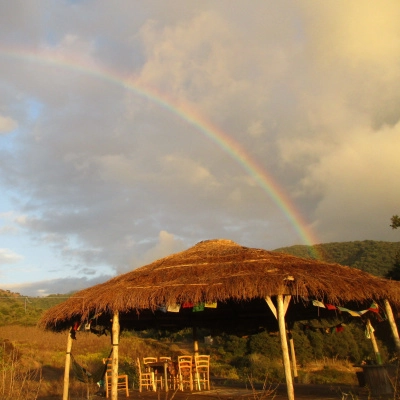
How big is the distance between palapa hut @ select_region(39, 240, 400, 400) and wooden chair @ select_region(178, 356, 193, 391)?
3.12m

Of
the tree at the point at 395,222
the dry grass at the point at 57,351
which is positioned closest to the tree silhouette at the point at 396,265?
the tree at the point at 395,222

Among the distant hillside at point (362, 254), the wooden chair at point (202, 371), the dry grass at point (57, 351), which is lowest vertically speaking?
the wooden chair at point (202, 371)

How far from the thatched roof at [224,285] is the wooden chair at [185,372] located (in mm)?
3325

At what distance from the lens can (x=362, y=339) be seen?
26.8m

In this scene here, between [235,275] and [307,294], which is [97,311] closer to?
[235,275]

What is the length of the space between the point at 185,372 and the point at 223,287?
496 centimetres

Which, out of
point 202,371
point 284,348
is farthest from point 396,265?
point 284,348

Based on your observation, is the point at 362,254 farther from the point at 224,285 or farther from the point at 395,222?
the point at 224,285

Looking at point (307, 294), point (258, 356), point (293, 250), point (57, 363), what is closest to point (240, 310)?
point (307, 294)

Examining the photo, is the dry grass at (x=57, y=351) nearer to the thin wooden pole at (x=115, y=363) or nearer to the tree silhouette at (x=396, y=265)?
the thin wooden pole at (x=115, y=363)

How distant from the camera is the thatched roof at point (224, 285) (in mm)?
7805

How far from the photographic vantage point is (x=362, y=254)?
39188 mm

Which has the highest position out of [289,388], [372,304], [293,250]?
[293,250]

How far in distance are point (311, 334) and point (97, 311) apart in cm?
2086
